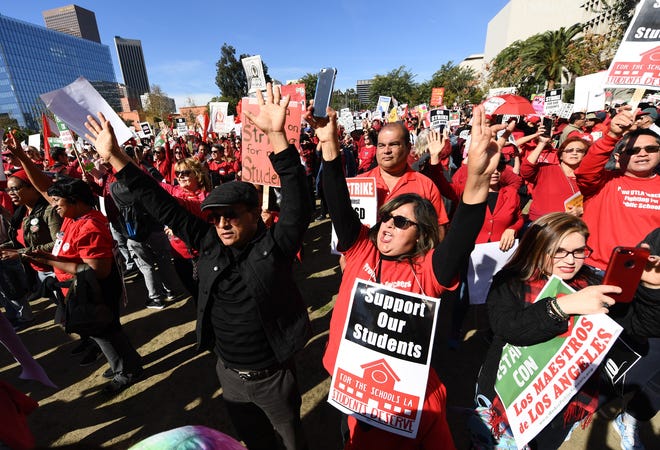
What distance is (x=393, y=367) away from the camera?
5.14ft

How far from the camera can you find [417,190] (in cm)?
289

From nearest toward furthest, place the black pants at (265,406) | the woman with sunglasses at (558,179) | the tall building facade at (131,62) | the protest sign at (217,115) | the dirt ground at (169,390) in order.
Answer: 1. the black pants at (265,406)
2. the dirt ground at (169,390)
3. the woman with sunglasses at (558,179)
4. the protest sign at (217,115)
5. the tall building facade at (131,62)

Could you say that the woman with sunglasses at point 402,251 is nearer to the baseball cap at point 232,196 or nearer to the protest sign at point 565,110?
the baseball cap at point 232,196

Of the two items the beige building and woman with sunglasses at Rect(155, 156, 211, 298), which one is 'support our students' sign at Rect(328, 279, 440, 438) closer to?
woman with sunglasses at Rect(155, 156, 211, 298)

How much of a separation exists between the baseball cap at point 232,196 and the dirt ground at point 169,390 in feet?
5.89

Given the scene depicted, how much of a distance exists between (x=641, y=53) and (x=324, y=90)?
9.98ft

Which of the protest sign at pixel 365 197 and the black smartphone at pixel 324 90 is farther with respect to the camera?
the protest sign at pixel 365 197

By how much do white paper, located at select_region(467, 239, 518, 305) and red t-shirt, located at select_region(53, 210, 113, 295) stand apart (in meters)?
3.53

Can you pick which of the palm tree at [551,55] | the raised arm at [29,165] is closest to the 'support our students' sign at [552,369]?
the raised arm at [29,165]

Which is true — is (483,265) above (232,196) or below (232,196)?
below

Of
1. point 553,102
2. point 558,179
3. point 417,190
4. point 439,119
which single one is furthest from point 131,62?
point 558,179

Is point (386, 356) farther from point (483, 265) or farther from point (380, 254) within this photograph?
point (483, 265)

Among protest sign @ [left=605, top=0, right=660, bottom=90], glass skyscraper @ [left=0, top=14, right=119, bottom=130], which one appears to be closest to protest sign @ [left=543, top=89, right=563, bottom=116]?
protest sign @ [left=605, top=0, right=660, bottom=90]

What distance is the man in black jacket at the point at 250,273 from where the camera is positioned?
175 centimetres
